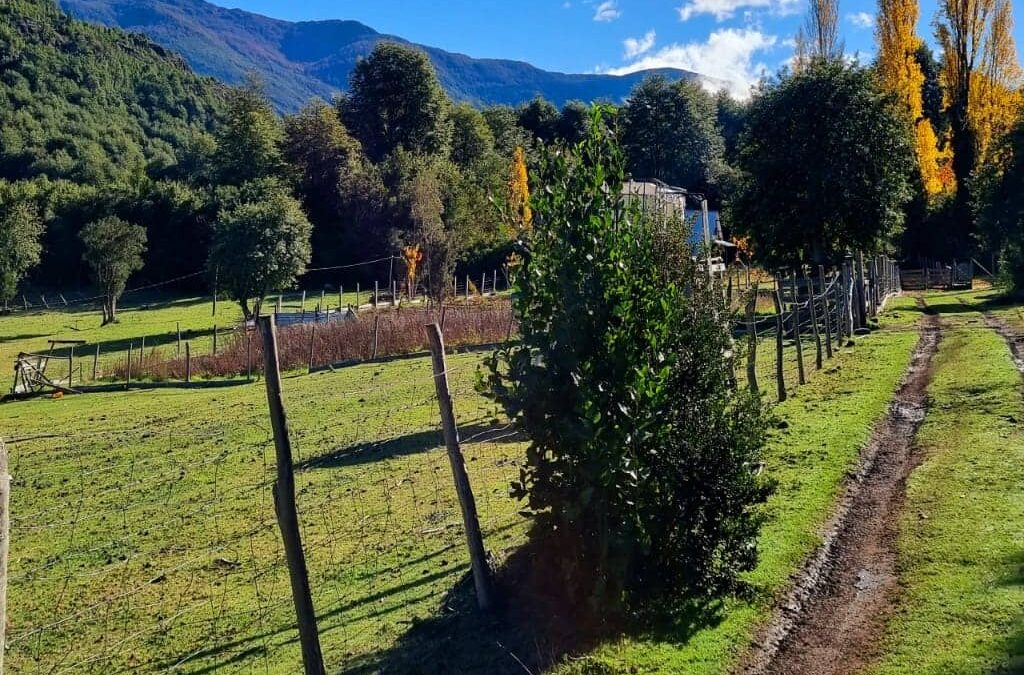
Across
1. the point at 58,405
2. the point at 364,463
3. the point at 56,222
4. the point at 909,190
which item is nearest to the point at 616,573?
the point at 364,463

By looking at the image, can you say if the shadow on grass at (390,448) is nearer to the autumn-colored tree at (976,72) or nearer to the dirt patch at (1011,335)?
the dirt patch at (1011,335)

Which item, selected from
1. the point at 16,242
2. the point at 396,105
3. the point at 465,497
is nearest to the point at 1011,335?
the point at 465,497

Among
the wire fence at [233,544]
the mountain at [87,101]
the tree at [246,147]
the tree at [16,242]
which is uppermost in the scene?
the mountain at [87,101]

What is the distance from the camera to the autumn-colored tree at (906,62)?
47.8 meters

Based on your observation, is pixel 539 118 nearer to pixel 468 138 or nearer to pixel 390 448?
pixel 468 138

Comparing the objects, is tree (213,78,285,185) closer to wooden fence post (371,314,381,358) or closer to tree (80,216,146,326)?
tree (80,216,146,326)

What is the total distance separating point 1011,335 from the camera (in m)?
19.3

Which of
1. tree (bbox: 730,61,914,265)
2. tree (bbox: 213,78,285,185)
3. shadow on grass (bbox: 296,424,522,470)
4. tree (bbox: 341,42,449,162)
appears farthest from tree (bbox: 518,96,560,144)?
shadow on grass (bbox: 296,424,522,470)

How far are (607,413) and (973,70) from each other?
182 feet

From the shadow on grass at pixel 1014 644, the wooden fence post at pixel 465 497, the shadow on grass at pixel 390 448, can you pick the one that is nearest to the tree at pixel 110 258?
the shadow on grass at pixel 390 448

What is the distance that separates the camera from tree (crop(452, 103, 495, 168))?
7925 centimetres

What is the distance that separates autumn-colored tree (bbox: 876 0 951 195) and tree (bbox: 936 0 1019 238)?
8.37 ft

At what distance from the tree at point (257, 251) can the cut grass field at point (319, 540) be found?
21993 millimetres

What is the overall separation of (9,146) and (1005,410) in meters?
101
